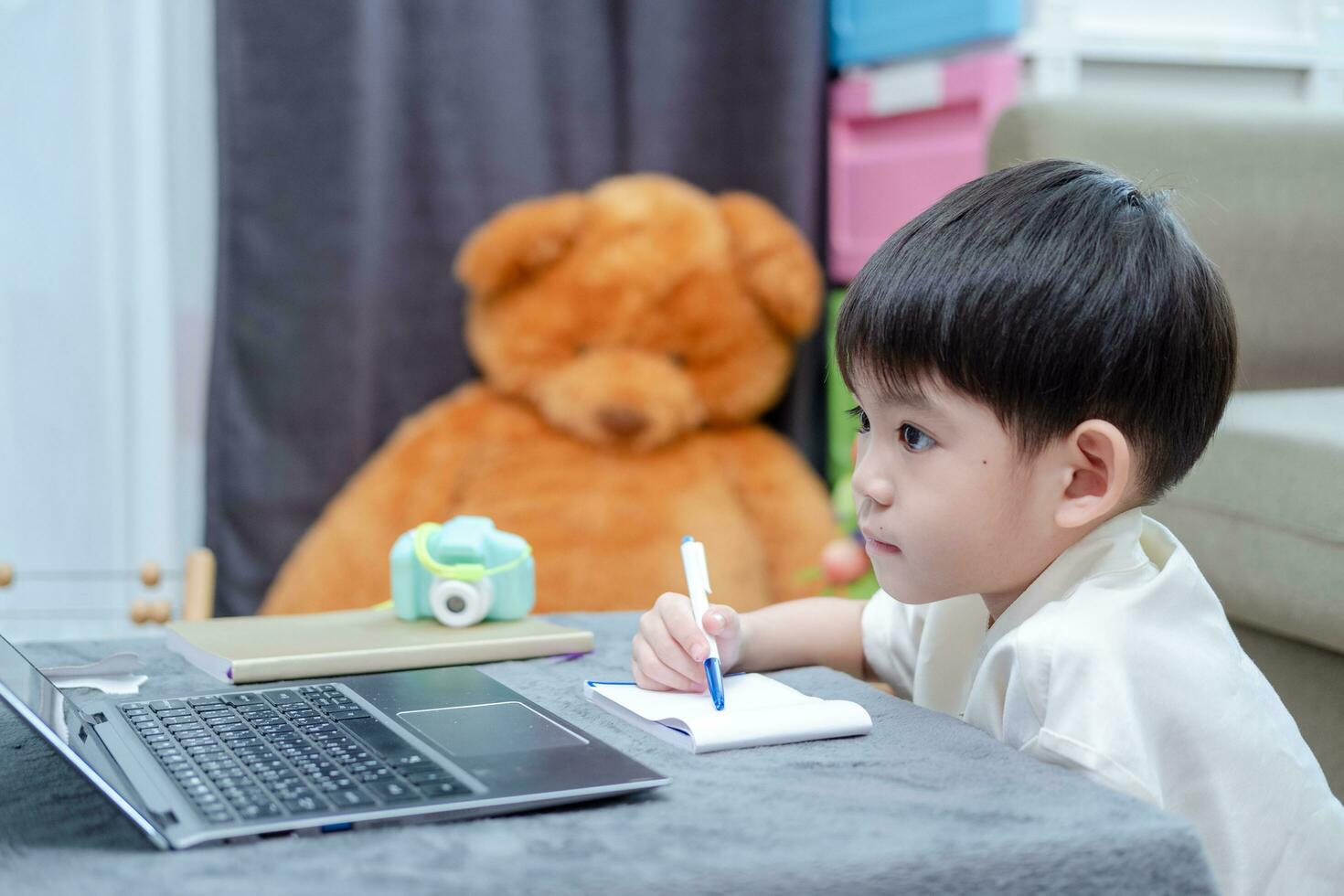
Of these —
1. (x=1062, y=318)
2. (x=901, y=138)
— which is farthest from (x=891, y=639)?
(x=901, y=138)

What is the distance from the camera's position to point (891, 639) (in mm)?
936

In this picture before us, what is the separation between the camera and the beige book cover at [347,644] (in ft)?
2.69

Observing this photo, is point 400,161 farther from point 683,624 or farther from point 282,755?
point 282,755

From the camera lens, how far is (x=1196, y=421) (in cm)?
77

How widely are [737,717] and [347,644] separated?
0.98 ft

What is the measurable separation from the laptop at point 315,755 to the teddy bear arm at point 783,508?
1092 millimetres

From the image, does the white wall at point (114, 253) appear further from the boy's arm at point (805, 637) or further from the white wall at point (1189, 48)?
the boy's arm at point (805, 637)

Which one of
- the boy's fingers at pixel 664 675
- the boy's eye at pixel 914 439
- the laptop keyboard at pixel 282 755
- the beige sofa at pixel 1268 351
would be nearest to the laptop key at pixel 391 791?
the laptop keyboard at pixel 282 755

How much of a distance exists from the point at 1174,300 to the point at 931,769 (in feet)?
0.97

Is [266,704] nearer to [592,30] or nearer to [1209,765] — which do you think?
[1209,765]

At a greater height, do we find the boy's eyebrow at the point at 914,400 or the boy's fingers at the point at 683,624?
the boy's eyebrow at the point at 914,400

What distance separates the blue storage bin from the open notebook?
1.27 m

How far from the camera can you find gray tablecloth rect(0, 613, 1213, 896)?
492 millimetres

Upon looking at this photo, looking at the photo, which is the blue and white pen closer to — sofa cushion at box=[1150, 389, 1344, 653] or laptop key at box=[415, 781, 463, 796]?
laptop key at box=[415, 781, 463, 796]
